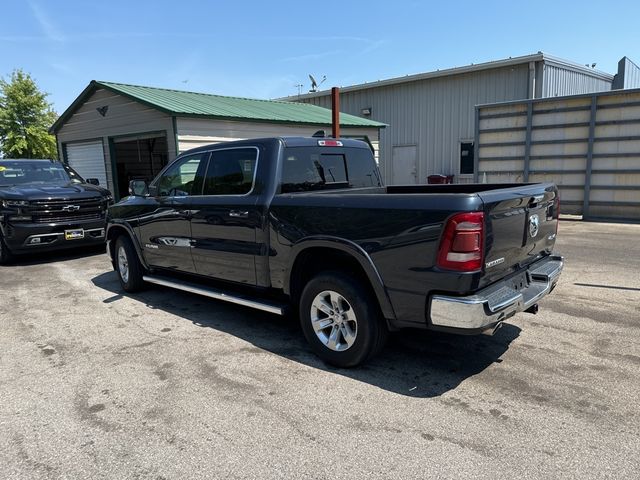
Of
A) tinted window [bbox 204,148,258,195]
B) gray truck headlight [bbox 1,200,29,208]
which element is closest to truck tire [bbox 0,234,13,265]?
gray truck headlight [bbox 1,200,29,208]

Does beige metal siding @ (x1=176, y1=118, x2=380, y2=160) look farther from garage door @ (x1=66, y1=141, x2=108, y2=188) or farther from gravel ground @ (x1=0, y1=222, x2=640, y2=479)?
gravel ground @ (x1=0, y1=222, x2=640, y2=479)

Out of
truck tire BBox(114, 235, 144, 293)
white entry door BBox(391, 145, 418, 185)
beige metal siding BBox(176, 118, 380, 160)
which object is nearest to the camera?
truck tire BBox(114, 235, 144, 293)

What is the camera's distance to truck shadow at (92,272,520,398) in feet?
12.3

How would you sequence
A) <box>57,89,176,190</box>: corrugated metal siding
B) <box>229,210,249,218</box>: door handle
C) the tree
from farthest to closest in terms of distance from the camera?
the tree
<box>57,89,176,190</box>: corrugated metal siding
<box>229,210,249,218</box>: door handle

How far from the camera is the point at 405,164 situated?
20.3 m

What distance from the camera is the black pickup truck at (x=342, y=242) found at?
325 centimetres

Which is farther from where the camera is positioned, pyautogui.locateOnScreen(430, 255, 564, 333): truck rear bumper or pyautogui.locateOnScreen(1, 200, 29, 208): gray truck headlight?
pyautogui.locateOnScreen(1, 200, 29, 208): gray truck headlight

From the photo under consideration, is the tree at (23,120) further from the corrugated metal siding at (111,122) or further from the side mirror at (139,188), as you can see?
the side mirror at (139,188)

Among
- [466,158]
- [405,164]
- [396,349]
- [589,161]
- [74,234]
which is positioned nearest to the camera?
[396,349]

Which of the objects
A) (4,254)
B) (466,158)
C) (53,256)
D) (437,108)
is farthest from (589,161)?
(4,254)

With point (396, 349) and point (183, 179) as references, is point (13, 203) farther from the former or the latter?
point (396, 349)

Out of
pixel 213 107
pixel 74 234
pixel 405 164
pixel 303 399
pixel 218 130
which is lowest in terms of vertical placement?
pixel 303 399

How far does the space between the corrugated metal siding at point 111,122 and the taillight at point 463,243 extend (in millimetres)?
9333

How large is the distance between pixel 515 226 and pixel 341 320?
1.53 m
